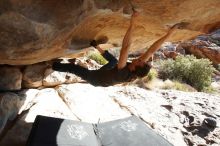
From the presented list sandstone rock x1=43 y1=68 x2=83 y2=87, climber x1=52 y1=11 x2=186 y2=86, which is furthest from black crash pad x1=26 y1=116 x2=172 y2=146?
sandstone rock x1=43 y1=68 x2=83 y2=87

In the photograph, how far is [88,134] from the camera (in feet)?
25.6

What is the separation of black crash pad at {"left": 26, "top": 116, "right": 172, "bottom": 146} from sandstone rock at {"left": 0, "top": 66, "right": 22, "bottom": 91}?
0.89 meters

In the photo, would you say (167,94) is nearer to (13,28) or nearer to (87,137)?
(87,137)

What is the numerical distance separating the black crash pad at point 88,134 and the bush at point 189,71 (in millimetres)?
15562

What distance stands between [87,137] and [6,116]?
1890 millimetres

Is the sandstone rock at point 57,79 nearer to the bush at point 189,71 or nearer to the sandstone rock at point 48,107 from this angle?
the sandstone rock at point 48,107

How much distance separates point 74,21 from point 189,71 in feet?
61.8

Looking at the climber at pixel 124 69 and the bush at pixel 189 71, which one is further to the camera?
the bush at pixel 189 71

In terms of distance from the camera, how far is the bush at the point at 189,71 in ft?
77.4

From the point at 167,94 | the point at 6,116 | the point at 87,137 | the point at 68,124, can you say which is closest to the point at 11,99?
the point at 6,116

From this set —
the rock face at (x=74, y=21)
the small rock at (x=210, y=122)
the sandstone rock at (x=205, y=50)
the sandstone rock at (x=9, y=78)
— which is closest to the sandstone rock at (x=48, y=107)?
the sandstone rock at (x=9, y=78)

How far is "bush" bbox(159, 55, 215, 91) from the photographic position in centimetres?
2358

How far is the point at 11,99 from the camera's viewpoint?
8172 millimetres

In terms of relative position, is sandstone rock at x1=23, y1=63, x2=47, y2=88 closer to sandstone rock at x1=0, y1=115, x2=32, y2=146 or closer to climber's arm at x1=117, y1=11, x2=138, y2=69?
sandstone rock at x1=0, y1=115, x2=32, y2=146
